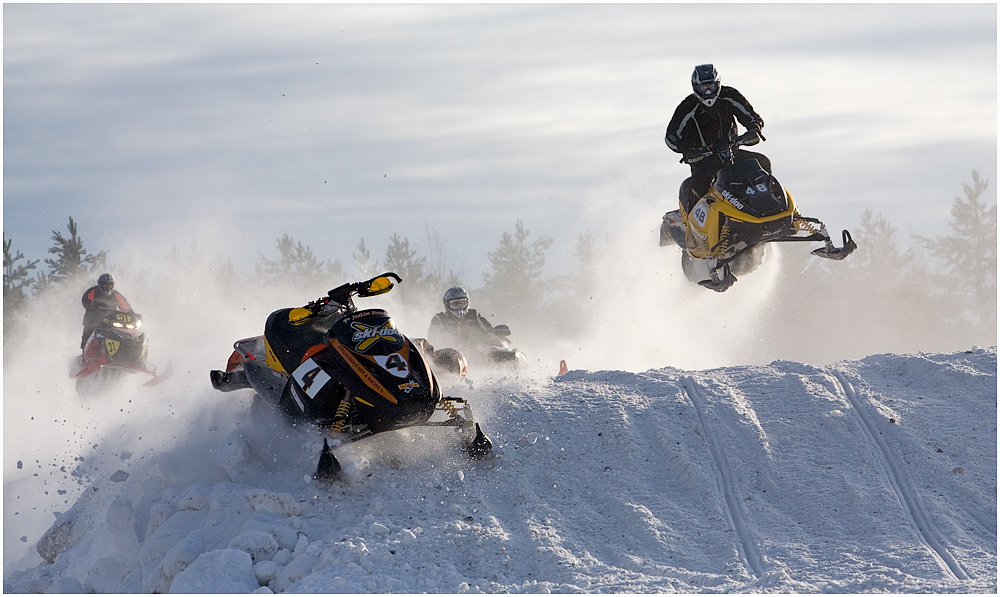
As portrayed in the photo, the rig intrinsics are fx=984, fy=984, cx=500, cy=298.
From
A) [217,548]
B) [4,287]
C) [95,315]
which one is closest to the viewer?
[217,548]

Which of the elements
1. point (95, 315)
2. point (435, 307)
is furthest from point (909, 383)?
point (435, 307)

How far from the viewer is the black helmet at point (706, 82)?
1041 cm

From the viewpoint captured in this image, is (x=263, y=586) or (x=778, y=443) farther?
(x=778, y=443)

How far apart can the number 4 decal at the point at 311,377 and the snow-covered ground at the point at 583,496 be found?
0.49 m

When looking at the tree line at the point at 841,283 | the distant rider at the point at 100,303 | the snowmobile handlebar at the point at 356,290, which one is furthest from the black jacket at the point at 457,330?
the tree line at the point at 841,283

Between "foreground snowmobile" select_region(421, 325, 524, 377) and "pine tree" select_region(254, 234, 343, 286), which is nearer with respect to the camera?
"foreground snowmobile" select_region(421, 325, 524, 377)

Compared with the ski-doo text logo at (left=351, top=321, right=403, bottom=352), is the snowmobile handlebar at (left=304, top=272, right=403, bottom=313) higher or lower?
higher

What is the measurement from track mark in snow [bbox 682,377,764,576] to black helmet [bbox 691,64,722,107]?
3476mm

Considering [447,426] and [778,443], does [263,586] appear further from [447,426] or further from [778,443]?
[778,443]

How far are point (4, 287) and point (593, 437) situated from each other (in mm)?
33316

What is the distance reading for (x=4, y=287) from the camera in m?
35.3

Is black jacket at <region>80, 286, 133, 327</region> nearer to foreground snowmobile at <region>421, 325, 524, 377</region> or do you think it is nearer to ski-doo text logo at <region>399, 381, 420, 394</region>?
foreground snowmobile at <region>421, 325, 524, 377</region>

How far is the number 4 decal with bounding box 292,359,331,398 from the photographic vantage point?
693cm

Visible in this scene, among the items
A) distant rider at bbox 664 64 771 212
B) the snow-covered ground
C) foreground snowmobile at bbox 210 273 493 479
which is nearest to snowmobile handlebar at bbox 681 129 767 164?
distant rider at bbox 664 64 771 212
